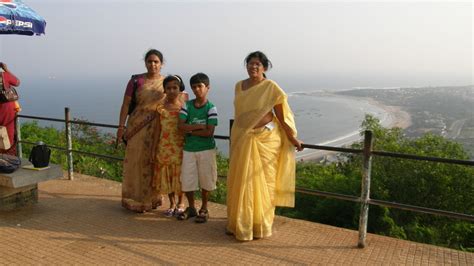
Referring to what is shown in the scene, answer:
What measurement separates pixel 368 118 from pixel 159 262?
20.8m

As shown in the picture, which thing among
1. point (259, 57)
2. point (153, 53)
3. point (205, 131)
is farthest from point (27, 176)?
point (259, 57)

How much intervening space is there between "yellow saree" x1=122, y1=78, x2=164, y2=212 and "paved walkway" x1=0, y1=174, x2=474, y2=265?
167 mm

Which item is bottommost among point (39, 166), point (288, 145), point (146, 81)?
point (39, 166)

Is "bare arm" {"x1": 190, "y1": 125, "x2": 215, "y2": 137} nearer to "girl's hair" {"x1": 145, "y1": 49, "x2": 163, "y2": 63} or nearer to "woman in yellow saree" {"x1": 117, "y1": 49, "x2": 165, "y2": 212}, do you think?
"woman in yellow saree" {"x1": 117, "y1": 49, "x2": 165, "y2": 212}

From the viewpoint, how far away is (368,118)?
2233 cm

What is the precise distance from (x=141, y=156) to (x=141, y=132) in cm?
24

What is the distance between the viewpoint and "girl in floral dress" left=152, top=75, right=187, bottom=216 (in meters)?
3.92

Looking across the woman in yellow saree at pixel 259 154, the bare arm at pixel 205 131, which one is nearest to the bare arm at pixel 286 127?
the woman in yellow saree at pixel 259 154

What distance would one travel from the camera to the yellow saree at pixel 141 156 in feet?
13.4

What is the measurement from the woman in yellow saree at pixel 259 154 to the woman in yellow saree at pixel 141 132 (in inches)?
37.8

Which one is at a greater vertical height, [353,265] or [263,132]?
[263,132]

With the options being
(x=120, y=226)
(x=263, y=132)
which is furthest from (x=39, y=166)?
(x=263, y=132)

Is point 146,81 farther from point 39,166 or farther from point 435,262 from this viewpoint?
point 435,262

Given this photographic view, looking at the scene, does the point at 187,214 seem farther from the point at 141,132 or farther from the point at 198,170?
the point at 141,132
